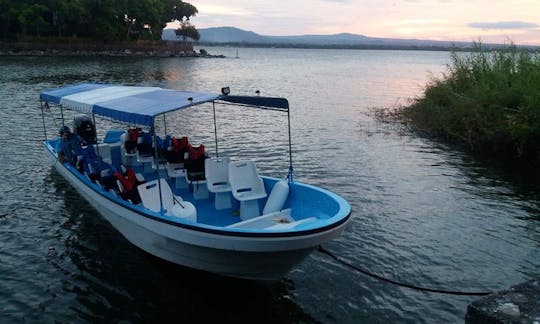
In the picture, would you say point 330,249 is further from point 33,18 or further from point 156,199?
point 33,18

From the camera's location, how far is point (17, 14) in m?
87.4

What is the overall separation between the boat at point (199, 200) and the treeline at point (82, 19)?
289 ft

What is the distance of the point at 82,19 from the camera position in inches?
3637

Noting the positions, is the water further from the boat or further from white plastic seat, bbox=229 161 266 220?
white plastic seat, bbox=229 161 266 220

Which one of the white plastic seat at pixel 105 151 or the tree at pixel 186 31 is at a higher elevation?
the tree at pixel 186 31

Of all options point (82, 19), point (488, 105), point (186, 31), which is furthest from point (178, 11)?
point (488, 105)

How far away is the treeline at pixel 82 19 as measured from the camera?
8856 centimetres

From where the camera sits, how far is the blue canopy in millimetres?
9148

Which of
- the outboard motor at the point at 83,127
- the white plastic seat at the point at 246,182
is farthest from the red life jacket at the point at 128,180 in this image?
the outboard motor at the point at 83,127

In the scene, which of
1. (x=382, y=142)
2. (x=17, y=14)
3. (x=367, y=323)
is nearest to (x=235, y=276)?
(x=367, y=323)

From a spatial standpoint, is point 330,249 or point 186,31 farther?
point 186,31

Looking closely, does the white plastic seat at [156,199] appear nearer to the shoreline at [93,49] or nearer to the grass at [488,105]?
the grass at [488,105]

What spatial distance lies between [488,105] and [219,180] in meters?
14.5

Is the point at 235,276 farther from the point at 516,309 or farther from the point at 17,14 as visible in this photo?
the point at 17,14
